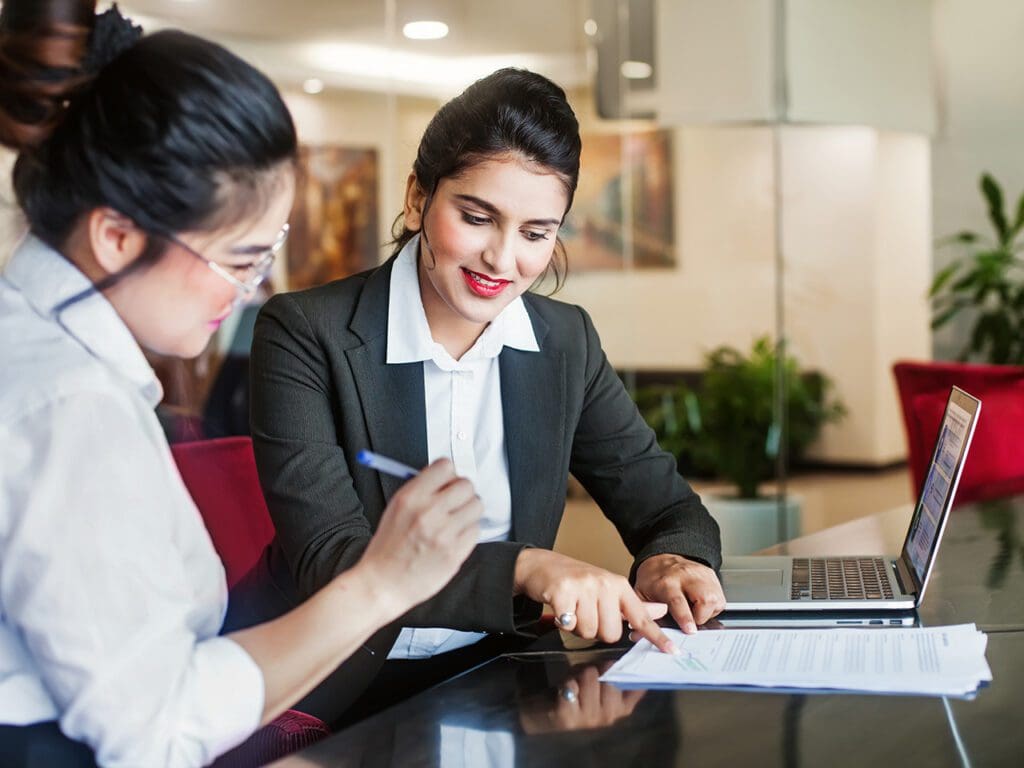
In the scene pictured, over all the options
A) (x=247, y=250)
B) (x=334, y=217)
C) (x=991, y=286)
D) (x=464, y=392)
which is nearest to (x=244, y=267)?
(x=247, y=250)

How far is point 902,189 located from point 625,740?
585 centimetres

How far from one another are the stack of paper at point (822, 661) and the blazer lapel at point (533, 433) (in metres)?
0.43

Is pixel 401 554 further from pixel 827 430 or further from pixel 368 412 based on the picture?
pixel 827 430

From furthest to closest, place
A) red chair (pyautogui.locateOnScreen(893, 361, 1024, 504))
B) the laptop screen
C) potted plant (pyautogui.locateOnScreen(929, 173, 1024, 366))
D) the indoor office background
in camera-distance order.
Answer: potted plant (pyautogui.locateOnScreen(929, 173, 1024, 366)) < the indoor office background < red chair (pyautogui.locateOnScreen(893, 361, 1024, 504)) < the laptop screen

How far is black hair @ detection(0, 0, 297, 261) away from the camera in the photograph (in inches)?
46.5

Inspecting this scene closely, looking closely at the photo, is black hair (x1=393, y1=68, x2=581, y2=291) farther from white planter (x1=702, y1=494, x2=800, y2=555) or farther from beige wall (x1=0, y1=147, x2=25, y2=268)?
white planter (x1=702, y1=494, x2=800, y2=555)

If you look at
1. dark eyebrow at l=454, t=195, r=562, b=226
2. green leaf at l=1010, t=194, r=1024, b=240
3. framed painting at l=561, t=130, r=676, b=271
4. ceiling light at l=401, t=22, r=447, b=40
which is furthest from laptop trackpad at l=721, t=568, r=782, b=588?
green leaf at l=1010, t=194, r=1024, b=240

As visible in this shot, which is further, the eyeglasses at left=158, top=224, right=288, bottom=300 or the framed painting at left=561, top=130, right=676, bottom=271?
the framed painting at left=561, top=130, right=676, bottom=271

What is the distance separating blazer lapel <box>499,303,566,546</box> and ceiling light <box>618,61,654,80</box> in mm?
3907

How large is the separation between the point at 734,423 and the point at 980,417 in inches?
79.7

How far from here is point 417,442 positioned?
199 cm

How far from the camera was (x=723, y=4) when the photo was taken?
578cm

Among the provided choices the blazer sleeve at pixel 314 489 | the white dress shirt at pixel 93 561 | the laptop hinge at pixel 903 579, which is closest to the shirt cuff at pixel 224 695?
the white dress shirt at pixel 93 561

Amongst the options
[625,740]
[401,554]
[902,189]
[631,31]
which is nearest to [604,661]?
[625,740]
